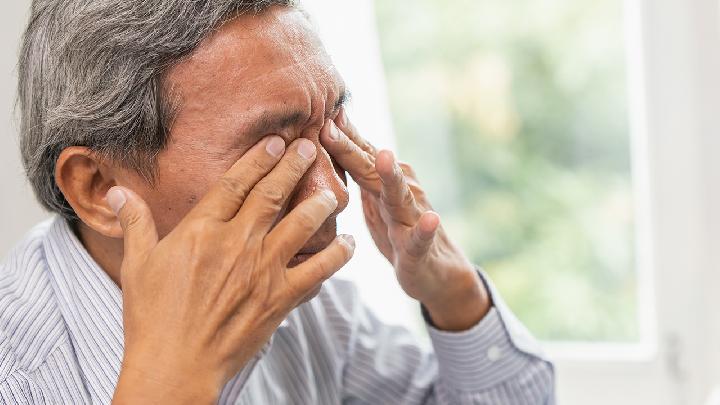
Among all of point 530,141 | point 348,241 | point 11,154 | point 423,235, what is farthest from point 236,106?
point 530,141

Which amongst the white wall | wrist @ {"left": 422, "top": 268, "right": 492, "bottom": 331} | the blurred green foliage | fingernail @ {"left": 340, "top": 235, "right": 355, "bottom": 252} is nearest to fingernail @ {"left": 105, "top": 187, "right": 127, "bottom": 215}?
fingernail @ {"left": 340, "top": 235, "right": 355, "bottom": 252}

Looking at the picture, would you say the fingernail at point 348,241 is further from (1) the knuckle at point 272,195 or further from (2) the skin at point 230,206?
(1) the knuckle at point 272,195

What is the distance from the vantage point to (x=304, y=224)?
1.28m

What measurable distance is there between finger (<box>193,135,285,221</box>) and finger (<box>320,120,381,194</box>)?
4.5 inches

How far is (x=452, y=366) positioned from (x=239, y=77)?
29.2 inches

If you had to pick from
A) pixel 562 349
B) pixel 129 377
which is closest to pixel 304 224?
pixel 129 377

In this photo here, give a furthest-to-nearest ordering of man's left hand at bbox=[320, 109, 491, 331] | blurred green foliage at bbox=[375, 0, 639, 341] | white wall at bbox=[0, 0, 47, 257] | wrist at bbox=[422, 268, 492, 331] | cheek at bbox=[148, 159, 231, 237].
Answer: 1. blurred green foliage at bbox=[375, 0, 639, 341]
2. white wall at bbox=[0, 0, 47, 257]
3. wrist at bbox=[422, 268, 492, 331]
4. man's left hand at bbox=[320, 109, 491, 331]
5. cheek at bbox=[148, 159, 231, 237]

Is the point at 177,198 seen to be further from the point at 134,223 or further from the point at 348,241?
the point at 348,241

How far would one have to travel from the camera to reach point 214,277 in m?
1.23

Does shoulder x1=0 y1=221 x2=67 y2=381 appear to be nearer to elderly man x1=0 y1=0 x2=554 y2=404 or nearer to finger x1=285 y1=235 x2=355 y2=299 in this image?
elderly man x1=0 y1=0 x2=554 y2=404

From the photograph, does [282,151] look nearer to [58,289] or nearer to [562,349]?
[58,289]

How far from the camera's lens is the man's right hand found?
119 cm

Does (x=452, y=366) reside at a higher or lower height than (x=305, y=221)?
lower

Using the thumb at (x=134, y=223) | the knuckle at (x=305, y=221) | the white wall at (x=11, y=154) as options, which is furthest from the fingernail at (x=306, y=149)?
the white wall at (x=11, y=154)
